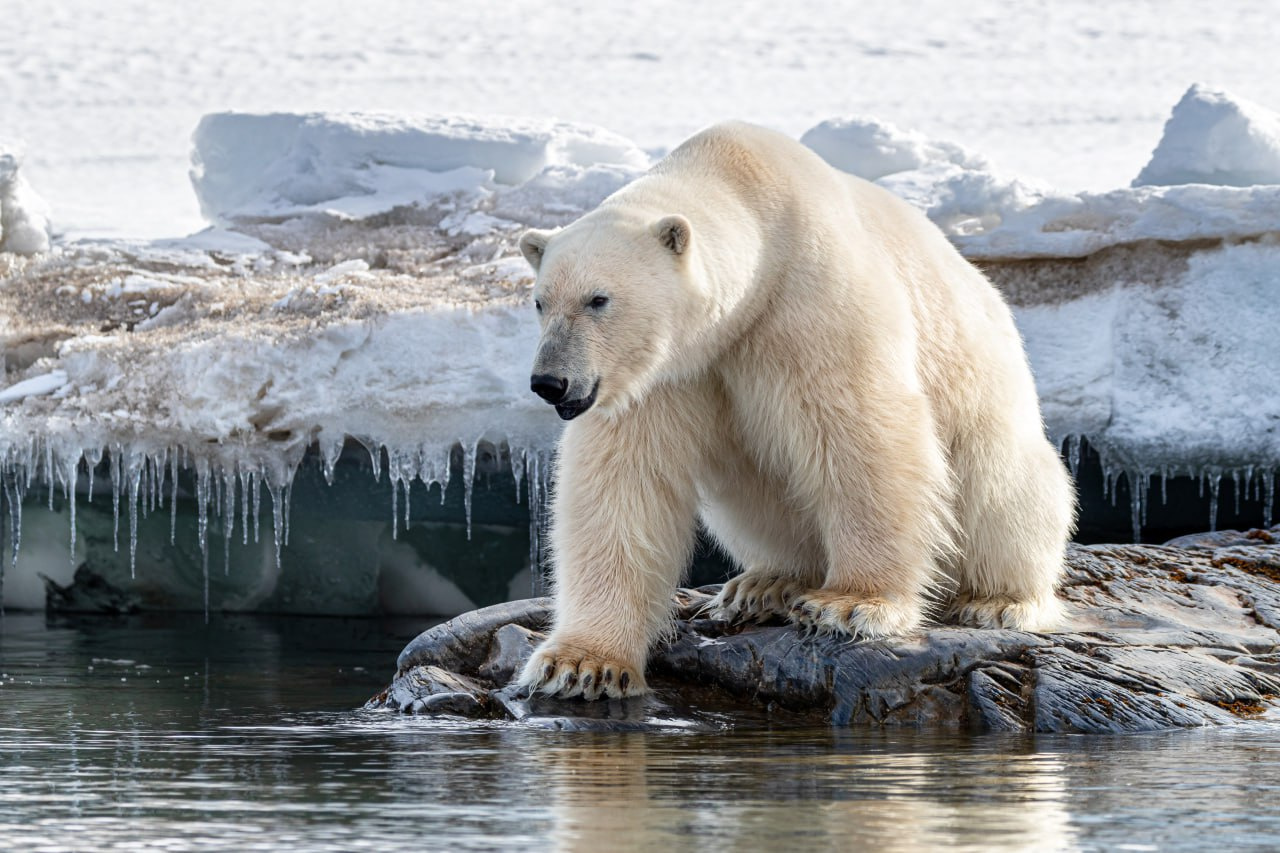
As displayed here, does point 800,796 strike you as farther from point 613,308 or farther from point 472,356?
point 472,356

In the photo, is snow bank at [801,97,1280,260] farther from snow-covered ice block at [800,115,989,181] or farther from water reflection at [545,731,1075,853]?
water reflection at [545,731,1075,853]

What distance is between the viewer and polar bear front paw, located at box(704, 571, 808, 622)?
548 centimetres

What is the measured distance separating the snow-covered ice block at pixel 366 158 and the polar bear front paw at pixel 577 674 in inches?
392

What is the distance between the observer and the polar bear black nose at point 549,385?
4.51 m

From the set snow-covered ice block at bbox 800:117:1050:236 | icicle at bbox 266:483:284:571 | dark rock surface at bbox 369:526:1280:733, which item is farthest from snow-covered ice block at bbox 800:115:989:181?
dark rock surface at bbox 369:526:1280:733

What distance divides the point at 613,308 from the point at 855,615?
118 cm

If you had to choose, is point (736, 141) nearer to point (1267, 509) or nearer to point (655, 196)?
point (655, 196)

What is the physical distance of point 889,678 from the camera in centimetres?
491

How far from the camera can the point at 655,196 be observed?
495cm

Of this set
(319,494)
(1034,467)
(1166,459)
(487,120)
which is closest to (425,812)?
(1034,467)

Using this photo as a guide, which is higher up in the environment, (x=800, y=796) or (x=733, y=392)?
(x=733, y=392)

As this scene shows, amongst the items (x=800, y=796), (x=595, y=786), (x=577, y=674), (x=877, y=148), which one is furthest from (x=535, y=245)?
(x=877, y=148)

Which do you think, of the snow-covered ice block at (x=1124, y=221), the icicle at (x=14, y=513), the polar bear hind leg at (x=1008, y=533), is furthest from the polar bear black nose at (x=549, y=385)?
the icicle at (x=14, y=513)

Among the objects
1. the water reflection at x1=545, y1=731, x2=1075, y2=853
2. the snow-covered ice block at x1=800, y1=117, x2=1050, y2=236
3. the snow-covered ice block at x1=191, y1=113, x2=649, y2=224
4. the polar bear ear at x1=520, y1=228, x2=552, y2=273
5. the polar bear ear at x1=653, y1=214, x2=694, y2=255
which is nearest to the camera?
the water reflection at x1=545, y1=731, x2=1075, y2=853
